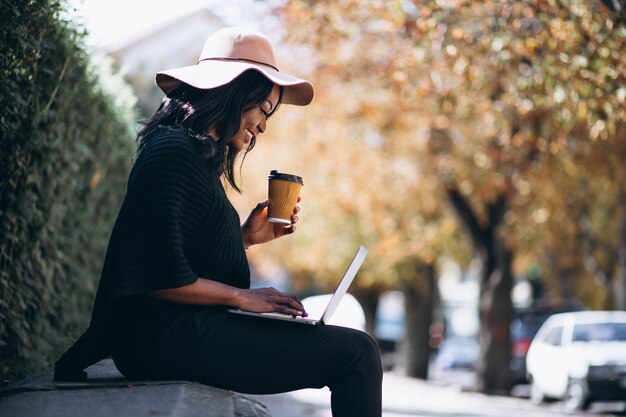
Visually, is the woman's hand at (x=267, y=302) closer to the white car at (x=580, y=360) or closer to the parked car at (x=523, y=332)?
the white car at (x=580, y=360)

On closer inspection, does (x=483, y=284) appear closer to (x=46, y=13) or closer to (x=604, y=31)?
(x=604, y=31)

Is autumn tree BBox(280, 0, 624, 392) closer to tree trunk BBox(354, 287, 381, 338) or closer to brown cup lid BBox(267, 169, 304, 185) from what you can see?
brown cup lid BBox(267, 169, 304, 185)

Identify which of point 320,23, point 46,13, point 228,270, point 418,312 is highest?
point 320,23

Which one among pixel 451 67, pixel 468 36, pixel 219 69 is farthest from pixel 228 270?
pixel 451 67

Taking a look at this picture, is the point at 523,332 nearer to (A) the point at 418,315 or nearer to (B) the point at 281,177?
(A) the point at 418,315

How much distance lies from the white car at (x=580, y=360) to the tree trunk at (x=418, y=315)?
34.6ft

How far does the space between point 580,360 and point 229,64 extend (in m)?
14.2

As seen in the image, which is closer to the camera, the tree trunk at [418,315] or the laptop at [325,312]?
the laptop at [325,312]

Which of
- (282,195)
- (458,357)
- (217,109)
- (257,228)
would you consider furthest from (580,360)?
(458,357)

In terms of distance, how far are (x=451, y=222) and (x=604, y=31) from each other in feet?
55.7

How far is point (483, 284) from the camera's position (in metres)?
22.5

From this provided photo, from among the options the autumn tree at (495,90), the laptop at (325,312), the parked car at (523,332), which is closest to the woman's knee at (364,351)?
the laptop at (325,312)

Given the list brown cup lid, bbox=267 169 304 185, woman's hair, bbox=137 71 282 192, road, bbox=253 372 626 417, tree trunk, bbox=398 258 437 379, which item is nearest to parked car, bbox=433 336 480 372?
tree trunk, bbox=398 258 437 379

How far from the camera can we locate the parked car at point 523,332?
2420 cm
